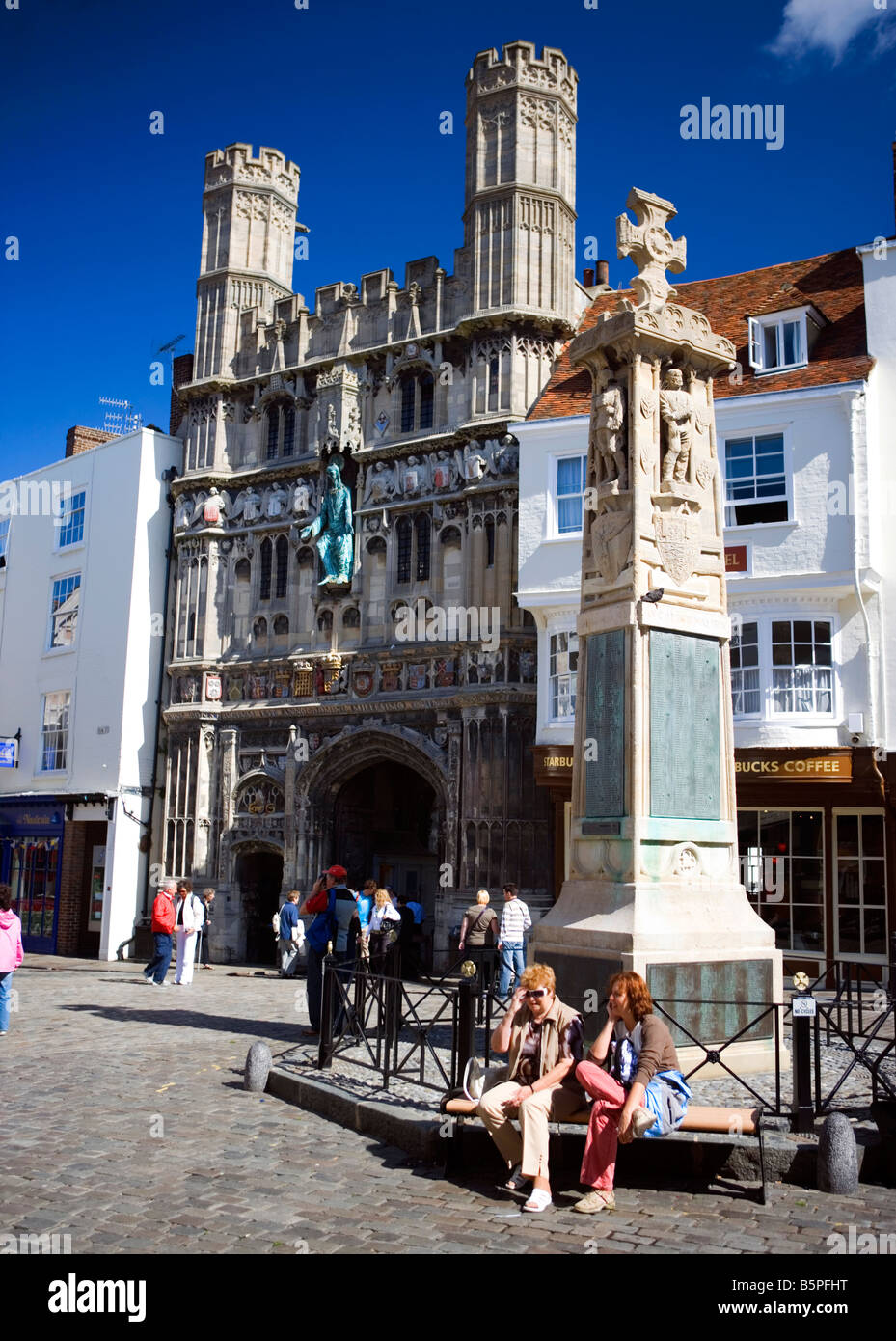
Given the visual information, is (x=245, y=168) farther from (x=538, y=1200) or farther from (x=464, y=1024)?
(x=538, y=1200)

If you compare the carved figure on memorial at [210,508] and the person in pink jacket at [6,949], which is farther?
the carved figure on memorial at [210,508]

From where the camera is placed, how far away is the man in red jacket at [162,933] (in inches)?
765

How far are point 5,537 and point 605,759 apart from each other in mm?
28181

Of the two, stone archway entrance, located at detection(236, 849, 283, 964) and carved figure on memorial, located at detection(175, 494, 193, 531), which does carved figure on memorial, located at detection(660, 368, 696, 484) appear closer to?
stone archway entrance, located at detection(236, 849, 283, 964)

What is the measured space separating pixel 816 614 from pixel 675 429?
925 cm

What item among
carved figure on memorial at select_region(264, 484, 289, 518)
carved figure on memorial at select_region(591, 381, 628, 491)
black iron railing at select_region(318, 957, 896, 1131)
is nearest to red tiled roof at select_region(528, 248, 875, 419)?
carved figure on memorial at select_region(264, 484, 289, 518)

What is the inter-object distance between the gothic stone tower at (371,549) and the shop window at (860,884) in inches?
220

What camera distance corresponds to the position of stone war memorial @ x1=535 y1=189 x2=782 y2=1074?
968cm

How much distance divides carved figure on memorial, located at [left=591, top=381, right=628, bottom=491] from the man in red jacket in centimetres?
1178

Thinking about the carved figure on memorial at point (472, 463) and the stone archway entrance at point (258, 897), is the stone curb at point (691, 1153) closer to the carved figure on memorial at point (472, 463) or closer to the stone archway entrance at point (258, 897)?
the carved figure on memorial at point (472, 463)

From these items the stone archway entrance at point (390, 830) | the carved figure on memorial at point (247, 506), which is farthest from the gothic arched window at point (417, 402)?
the stone archway entrance at point (390, 830)

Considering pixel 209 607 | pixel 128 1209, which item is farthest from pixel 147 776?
pixel 128 1209

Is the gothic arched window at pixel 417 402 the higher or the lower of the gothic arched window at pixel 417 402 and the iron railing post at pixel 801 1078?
the higher

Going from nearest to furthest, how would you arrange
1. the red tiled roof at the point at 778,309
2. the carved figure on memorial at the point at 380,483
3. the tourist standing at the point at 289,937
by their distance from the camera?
the red tiled roof at the point at 778,309 < the tourist standing at the point at 289,937 < the carved figure on memorial at the point at 380,483
